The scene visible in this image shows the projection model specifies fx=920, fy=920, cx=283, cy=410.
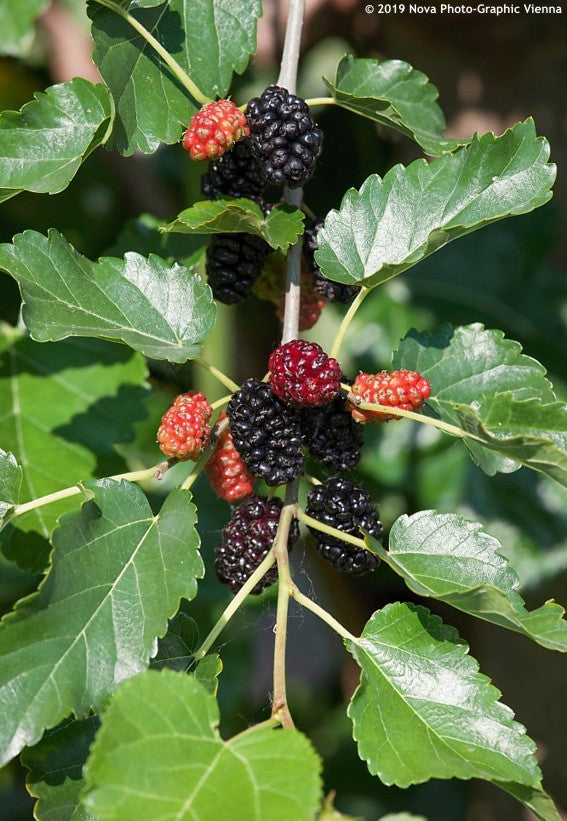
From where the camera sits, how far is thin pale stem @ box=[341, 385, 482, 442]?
2.42 feet

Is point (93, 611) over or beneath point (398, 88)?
beneath

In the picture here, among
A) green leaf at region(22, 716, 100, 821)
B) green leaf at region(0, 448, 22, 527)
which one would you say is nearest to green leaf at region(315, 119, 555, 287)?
green leaf at region(0, 448, 22, 527)

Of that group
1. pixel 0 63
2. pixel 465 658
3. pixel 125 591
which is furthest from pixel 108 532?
pixel 0 63

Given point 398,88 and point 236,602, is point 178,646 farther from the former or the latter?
point 398,88

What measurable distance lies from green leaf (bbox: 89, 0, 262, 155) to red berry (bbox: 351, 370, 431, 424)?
0.30 m

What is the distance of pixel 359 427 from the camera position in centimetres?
84

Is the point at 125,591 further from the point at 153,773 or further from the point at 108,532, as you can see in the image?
the point at 153,773

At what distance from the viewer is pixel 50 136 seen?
854 mm

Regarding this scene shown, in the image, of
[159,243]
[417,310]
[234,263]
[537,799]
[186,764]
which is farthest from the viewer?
[417,310]

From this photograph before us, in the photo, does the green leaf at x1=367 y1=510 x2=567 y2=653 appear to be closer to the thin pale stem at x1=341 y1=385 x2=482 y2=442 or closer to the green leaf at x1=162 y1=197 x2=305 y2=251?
the thin pale stem at x1=341 y1=385 x2=482 y2=442

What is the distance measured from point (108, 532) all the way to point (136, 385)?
0.41 m

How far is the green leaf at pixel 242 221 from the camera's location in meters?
0.76

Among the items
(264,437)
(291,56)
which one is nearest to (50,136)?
(291,56)

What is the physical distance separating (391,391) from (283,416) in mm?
96
